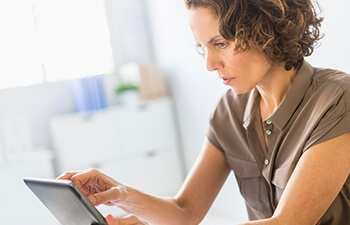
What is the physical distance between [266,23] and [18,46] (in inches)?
127

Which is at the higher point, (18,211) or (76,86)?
(76,86)

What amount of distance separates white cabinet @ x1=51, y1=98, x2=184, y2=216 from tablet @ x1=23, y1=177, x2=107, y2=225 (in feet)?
9.04

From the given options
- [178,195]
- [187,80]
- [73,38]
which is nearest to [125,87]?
[187,80]

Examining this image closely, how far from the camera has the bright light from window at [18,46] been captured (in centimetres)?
407

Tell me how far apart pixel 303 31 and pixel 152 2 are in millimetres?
3251

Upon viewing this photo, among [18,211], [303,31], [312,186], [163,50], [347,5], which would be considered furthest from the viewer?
[163,50]

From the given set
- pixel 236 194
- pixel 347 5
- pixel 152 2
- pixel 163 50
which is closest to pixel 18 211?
pixel 236 194

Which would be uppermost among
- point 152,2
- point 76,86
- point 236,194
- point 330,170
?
point 152,2

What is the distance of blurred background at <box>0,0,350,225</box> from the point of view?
383 centimetres

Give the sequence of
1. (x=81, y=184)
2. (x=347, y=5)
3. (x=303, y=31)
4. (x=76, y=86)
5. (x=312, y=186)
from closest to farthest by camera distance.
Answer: (x=312, y=186) → (x=81, y=184) → (x=303, y=31) → (x=347, y=5) → (x=76, y=86)

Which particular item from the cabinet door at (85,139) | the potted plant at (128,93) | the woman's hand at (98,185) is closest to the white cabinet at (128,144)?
the cabinet door at (85,139)

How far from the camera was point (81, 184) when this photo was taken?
1323 millimetres

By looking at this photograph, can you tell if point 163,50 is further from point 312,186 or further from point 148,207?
point 312,186

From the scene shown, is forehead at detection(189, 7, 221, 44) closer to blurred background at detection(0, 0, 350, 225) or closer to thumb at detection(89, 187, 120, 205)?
thumb at detection(89, 187, 120, 205)
